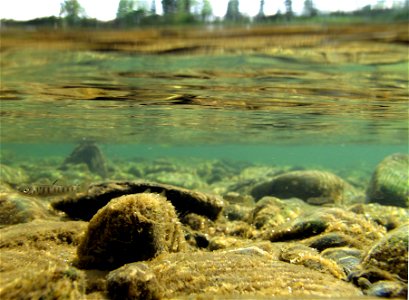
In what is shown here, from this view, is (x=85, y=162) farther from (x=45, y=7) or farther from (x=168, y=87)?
(x=45, y=7)

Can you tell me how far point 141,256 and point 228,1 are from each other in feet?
14.6

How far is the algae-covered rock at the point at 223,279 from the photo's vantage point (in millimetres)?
4344

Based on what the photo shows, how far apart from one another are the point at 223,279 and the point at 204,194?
591cm

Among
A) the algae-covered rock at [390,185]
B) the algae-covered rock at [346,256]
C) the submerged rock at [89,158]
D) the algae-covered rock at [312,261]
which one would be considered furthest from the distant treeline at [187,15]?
the submerged rock at [89,158]

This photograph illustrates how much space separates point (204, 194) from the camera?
35.1 feet

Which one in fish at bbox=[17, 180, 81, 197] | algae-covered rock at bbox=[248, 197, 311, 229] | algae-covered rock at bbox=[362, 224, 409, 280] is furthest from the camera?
algae-covered rock at bbox=[248, 197, 311, 229]

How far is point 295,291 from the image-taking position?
14.9ft

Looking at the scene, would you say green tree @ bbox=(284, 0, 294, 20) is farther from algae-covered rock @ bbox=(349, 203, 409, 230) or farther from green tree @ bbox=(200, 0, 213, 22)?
algae-covered rock @ bbox=(349, 203, 409, 230)

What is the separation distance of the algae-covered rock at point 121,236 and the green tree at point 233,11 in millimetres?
3602

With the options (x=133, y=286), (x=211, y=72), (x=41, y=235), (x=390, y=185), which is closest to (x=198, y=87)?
(x=211, y=72)

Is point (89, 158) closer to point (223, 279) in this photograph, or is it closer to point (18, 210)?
point (18, 210)

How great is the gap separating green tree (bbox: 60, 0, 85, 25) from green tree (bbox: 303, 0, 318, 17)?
3860 millimetres

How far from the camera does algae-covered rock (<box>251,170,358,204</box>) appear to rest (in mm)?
16469

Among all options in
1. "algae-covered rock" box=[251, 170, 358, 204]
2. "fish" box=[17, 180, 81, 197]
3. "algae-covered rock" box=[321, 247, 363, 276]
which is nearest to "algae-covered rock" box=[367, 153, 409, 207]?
"algae-covered rock" box=[251, 170, 358, 204]
